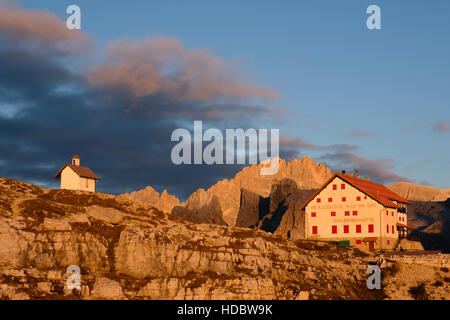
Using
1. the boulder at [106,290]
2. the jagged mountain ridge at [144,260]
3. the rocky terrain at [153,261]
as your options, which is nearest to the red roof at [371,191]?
the rocky terrain at [153,261]

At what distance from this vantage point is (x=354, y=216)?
9869cm

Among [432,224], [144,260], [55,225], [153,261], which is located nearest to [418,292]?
[153,261]

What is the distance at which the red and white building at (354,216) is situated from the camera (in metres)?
96.4

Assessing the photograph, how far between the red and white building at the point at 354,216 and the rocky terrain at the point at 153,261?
→ 1345 cm

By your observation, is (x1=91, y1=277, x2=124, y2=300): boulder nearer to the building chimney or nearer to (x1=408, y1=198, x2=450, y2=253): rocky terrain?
the building chimney

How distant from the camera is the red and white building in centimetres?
9644

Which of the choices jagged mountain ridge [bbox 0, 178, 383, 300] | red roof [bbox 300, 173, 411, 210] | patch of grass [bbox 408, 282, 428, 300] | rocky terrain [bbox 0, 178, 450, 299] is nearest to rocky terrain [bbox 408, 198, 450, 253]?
red roof [bbox 300, 173, 411, 210]

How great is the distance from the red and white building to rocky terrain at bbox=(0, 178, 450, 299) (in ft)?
44.1

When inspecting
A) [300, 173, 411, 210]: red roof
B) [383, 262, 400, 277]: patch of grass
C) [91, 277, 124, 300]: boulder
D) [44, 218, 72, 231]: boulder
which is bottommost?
[91, 277, 124, 300]: boulder
